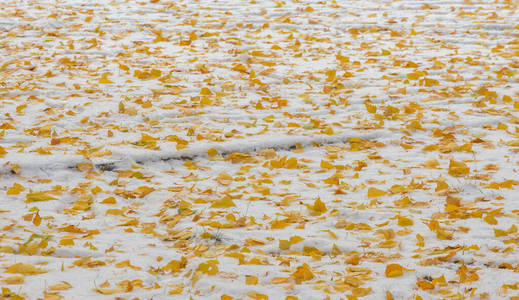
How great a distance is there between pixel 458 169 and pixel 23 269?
8.91 feet

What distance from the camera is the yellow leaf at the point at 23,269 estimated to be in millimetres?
2672

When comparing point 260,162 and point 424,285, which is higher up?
point 424,285

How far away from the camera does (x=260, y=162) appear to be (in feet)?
13.8

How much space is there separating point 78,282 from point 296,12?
23.4 ft

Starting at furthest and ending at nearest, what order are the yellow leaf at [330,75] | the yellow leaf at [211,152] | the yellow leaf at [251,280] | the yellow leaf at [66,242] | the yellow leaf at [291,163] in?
1. the yellow leaf at [330,75]
2. the yellow leaf at [211,152]
3. the yellow leaf at [291,163]
4. the yellow leaf at [66,242]
5. the yellow leaf at [251,280]

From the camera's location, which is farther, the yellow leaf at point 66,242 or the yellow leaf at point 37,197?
the yellow leaf at point 37,197

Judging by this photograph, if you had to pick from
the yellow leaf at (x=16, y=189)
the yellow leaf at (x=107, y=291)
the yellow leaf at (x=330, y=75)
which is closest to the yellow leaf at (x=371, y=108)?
the yellow leaf at (x=330, y=75)

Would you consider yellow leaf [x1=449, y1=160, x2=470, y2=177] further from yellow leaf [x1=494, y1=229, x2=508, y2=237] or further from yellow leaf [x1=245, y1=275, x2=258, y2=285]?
yellow leaf [x1=245, y1=275, x2=258, y2=285]

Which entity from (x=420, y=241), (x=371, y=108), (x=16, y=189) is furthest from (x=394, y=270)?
(x=371, y=108)

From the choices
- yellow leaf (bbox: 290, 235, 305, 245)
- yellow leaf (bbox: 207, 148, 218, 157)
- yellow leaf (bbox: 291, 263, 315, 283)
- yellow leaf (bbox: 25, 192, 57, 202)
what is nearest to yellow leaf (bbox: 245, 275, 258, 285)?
yellow leaf (bbox: 291, 263, 315, 283)

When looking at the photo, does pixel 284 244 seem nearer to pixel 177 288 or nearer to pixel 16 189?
pixel 177 288

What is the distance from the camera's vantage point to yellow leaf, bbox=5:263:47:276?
8.77 feet

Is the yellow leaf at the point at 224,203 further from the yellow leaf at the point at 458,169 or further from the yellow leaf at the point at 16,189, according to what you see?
the yellow leaf at the point at 458,169

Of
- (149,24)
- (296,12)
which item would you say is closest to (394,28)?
(296,12)
